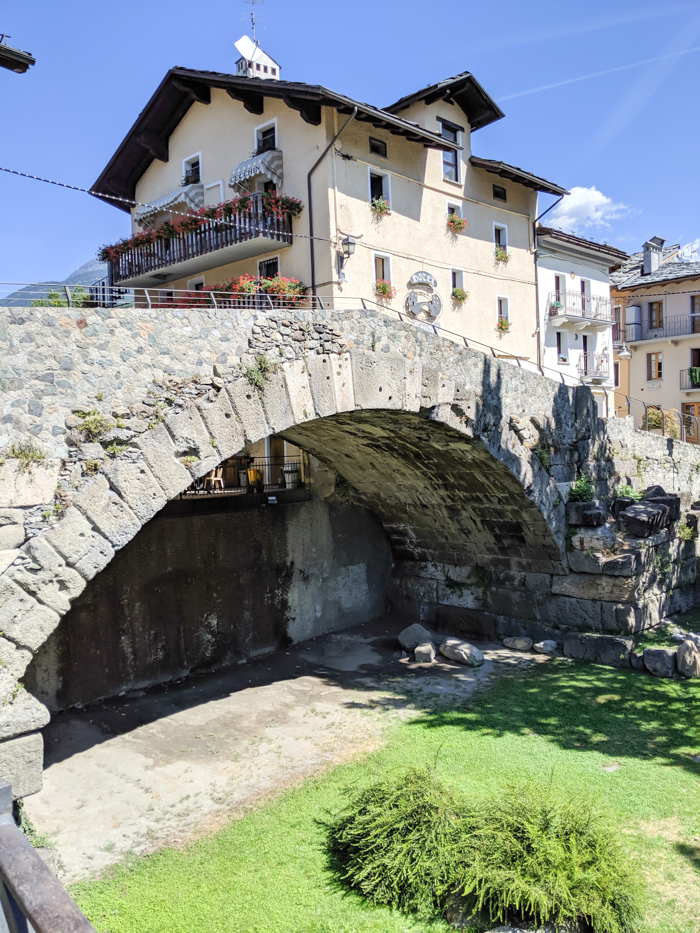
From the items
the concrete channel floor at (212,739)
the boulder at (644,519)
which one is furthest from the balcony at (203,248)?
the concrete channel floor at (212,739)

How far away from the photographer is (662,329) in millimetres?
28031

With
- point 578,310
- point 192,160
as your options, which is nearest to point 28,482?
point 192,160

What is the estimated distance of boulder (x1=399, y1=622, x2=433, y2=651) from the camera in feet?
36.4

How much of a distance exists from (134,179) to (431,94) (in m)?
8.09

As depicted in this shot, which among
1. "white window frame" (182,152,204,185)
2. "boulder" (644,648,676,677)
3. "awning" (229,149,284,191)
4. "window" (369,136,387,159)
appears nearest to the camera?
"boulder" (644,648,676,677)

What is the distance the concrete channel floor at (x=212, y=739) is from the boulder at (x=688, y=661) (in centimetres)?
213

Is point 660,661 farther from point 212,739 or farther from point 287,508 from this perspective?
point 212,739

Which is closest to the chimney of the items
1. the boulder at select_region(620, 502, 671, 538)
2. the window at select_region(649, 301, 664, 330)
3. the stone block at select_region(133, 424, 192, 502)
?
the window at select_region(649, 301, 664, 330)

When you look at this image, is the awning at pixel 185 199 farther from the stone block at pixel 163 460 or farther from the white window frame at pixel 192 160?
the stone block at pixel 163 460

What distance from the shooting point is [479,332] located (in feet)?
58.6

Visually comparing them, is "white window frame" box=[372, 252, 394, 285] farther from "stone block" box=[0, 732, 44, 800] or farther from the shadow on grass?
"stone block" box=[0, 732, 44, 800]

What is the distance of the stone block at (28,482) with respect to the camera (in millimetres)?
5059

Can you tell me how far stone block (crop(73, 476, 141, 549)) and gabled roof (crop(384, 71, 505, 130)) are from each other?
554 inches

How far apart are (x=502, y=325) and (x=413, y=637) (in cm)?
1019
